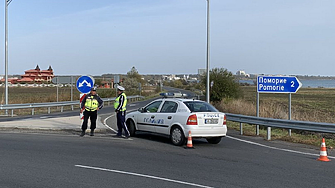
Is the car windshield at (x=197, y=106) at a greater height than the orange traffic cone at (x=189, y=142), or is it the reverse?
the car windshield at (x=197, y=106)

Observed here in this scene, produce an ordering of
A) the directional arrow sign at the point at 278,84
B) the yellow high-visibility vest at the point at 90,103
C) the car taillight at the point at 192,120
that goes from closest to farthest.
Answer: the car taillight at the point at 192,120
the yellow high-visibility vest at the point at 90,103
the directional arrow sign at the point at 278,84

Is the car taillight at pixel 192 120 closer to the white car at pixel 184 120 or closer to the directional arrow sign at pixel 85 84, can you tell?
the white car at pixel 184 120

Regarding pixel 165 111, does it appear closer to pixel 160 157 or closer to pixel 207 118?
pixel 207 118

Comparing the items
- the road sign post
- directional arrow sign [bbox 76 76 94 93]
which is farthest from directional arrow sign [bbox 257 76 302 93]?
directional arrow sign [bbox 76 76 94 93]

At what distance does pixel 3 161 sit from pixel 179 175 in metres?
4.19

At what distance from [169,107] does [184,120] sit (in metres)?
1.16

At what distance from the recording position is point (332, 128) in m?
12.1

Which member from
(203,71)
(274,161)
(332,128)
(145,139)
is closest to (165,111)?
(145,139)

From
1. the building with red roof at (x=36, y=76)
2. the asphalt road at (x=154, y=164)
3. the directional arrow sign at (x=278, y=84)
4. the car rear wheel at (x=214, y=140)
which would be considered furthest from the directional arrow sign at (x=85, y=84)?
the building with red roof at (x=36, y=76)

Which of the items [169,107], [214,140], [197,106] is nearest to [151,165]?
[197,106]

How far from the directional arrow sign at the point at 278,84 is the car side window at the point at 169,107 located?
15.1 ft

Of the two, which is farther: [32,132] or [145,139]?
[32,132]

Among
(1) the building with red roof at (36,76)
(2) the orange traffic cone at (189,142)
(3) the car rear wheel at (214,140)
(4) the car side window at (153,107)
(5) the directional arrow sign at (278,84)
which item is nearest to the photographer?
(2) the orange traffic cone at (189,142)

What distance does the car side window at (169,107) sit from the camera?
42.0ft
